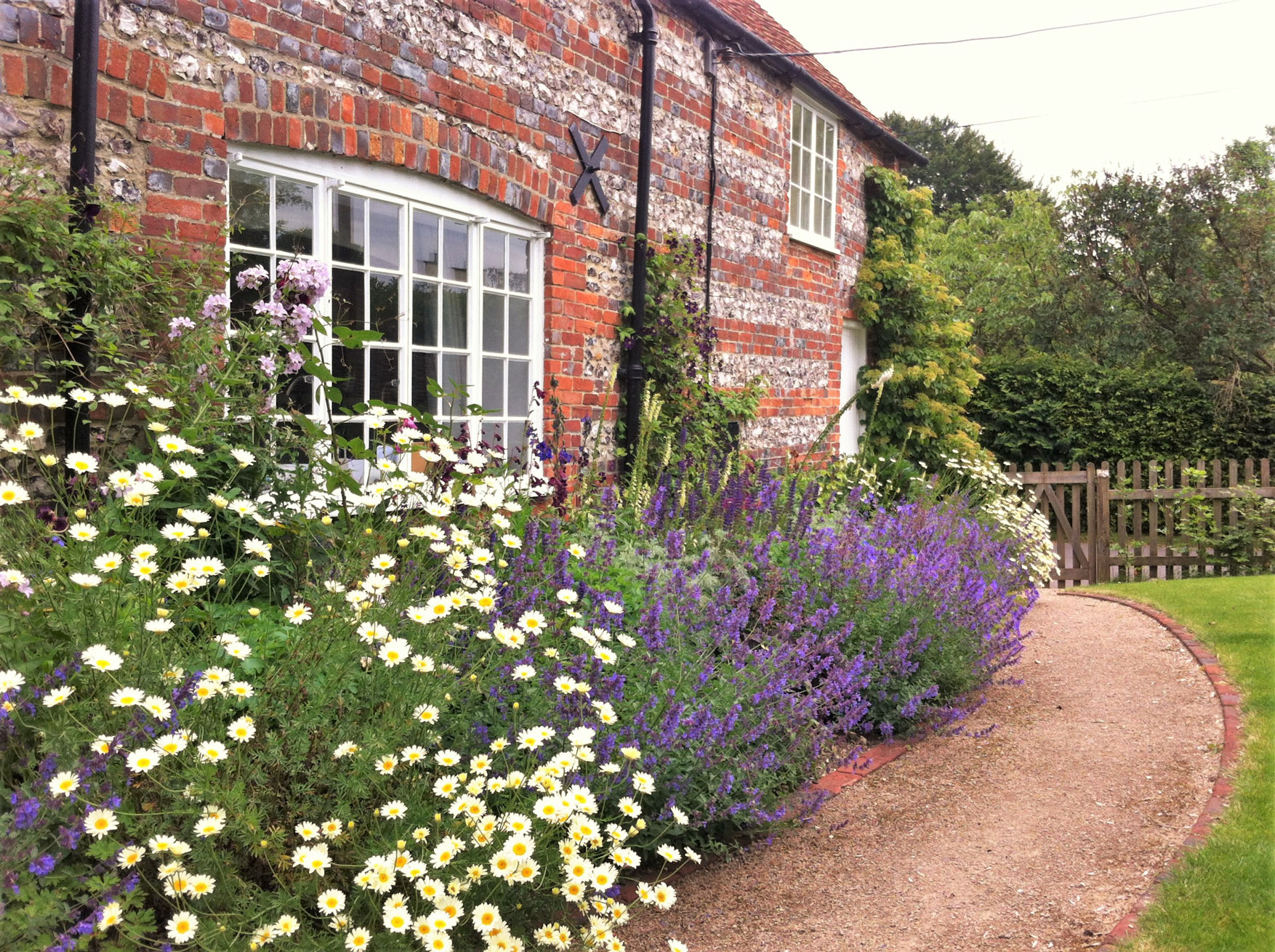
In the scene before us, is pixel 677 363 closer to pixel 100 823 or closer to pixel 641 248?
pixel 641 248

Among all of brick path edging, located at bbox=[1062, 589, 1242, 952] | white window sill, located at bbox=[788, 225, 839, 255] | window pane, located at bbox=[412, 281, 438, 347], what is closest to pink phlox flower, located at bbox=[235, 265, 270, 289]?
window pane, located at bbox=[412, 281, 438, 347]

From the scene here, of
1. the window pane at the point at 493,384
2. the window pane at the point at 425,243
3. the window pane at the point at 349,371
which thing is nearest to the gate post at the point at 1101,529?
the window pane at the point at 493,384

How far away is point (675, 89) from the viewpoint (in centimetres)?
791

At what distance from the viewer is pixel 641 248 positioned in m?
7.28

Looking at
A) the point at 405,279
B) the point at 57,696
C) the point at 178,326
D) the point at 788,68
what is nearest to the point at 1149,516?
the point at 788,68

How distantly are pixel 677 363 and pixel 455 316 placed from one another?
6.77 feet

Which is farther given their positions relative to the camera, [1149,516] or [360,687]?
[1149,516]

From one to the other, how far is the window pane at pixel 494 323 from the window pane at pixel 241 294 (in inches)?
67.4

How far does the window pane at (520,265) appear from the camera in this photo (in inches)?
252

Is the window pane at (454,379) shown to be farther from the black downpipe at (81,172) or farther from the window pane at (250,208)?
the black downpipe at (81,172)

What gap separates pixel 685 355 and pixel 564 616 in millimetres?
4139

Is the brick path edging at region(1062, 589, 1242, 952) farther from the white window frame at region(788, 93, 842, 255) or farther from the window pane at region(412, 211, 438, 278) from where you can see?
the white window frame at region(788, 93, 842, 255)

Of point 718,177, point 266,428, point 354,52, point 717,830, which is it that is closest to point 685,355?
point 718,177

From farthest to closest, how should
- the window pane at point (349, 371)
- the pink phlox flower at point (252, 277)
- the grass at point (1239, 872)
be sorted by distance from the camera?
the window pane at point (349, 371) → the pink phlox flower at point (252, 277) → the grass at point (1239, 872)
